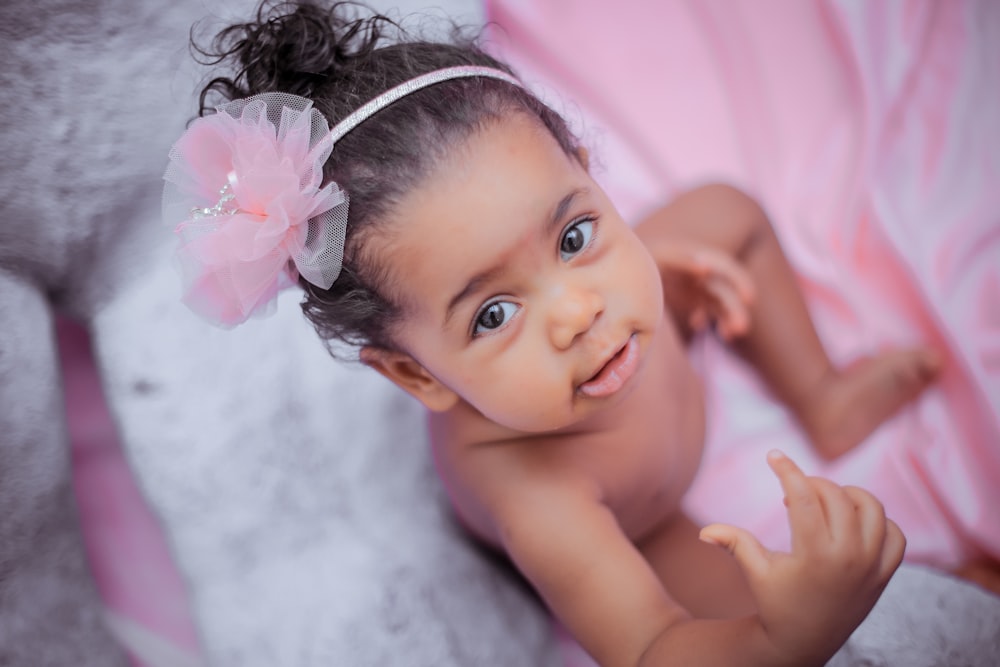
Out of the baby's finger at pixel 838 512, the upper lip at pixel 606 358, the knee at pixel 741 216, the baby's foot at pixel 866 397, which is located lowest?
the baby's foot at pixel 866 397

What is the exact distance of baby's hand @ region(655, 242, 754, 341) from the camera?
4.21ft

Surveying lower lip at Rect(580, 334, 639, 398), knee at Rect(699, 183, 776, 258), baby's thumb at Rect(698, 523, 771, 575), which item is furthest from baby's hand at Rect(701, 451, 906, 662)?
knee at Rect(699, 183, 776, 258)

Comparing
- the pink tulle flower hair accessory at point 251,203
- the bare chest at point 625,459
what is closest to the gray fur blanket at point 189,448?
the bare chest at point 625,459

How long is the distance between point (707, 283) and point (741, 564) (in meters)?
0.58

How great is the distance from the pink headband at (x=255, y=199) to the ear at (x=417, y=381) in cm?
15

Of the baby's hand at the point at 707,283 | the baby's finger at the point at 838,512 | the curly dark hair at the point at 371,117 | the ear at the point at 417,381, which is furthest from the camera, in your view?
the baby's hand at the point at 707,283

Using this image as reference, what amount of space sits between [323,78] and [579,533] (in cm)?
59

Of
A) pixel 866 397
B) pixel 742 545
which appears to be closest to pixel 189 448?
pixel 742 545

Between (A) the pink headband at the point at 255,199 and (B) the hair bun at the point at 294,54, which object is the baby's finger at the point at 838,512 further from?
(B) the hair bun at the point at 294,54

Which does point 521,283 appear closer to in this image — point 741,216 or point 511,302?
point 511,302

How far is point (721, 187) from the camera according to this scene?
140 cm

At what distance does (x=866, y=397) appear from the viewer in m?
1.32

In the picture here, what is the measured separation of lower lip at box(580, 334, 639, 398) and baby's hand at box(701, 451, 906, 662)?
0.18 meters

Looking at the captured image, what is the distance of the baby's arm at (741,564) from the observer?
0.79 meters
